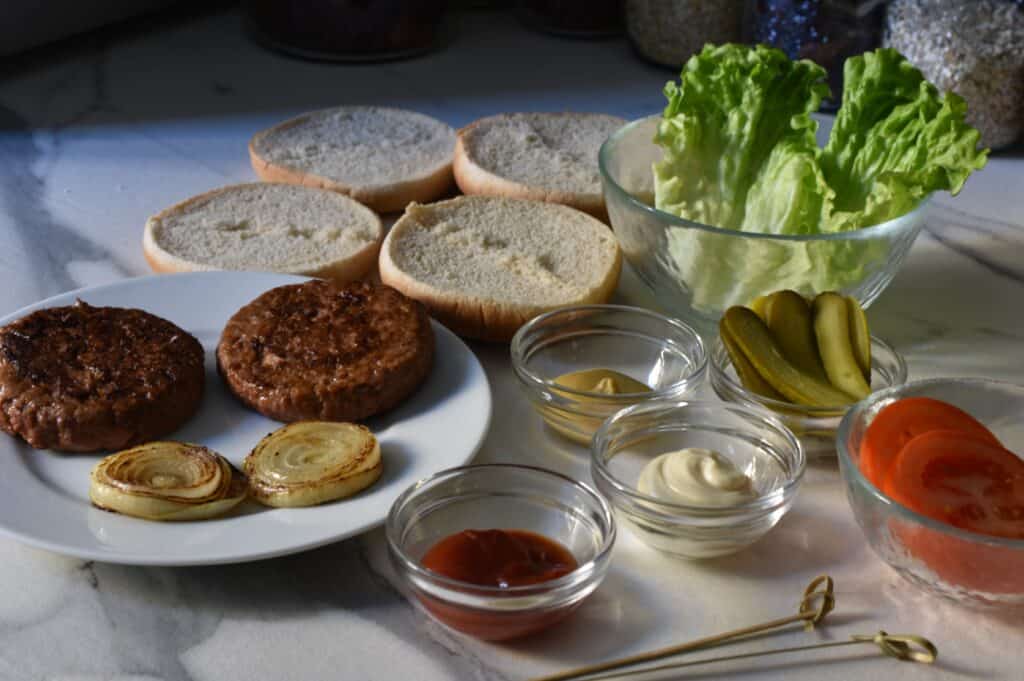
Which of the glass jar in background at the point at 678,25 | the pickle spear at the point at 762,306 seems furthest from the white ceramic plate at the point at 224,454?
the glass jar in background at the point at 678,25

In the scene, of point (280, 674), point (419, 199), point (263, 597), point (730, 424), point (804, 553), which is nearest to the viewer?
point (280, 674)

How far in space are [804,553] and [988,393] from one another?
0.40 metres

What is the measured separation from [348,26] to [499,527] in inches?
91.1

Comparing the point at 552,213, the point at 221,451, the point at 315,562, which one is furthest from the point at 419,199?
the point at 315,562

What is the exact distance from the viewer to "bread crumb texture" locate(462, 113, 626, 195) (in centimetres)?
276

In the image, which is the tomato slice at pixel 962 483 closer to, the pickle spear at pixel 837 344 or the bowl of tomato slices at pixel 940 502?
the bowl of tomato slices at pixel 940 502

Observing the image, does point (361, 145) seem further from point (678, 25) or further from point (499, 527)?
point (499, 527)

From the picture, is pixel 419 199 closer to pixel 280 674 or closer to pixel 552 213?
pixel 552 213

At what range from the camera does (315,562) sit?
168 centimetres

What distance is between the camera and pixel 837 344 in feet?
6.39

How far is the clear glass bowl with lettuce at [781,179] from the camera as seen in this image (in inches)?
81.0

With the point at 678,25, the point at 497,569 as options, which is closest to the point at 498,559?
the point at 497,569

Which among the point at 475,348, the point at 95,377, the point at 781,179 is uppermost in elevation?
the point at 781,179

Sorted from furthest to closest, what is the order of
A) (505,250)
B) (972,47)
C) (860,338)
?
(972,47) → (505,250) → (860,338)
